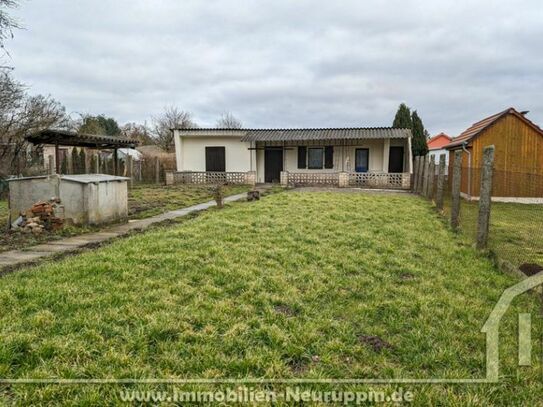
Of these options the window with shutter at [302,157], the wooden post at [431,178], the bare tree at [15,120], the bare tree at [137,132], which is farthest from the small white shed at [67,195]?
the bare tree at [137,132]

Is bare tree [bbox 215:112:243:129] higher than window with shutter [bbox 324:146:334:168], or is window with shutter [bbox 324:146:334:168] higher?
bare tree [bbox 215:112:243:129]

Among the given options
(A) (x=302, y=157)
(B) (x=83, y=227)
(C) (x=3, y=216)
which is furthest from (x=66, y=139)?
(A) (x=302, y=157)

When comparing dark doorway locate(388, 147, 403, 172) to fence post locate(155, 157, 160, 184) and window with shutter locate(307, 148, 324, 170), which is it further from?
fence post locate(155, 157, 160, 184)

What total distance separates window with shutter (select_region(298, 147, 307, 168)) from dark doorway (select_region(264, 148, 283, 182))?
107 centimetres

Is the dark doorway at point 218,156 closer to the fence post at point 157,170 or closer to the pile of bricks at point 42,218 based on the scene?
the fence post at point 157,170

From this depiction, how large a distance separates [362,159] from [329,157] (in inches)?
74.0

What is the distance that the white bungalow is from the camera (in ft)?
64.5

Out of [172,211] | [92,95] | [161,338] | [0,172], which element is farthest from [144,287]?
[92,95]

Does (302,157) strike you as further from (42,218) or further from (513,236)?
(42,218)

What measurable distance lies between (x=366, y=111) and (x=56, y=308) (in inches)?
1423

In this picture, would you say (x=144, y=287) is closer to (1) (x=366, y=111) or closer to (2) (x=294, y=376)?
(2) (x=294, y=376)

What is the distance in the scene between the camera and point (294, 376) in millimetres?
2367

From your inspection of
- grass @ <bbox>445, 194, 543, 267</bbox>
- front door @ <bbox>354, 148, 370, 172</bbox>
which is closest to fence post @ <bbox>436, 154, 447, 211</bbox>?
grass @ <bbox>445, 194, 543, 267</bbox>

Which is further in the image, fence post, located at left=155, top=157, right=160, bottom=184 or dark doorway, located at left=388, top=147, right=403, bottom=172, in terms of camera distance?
fence post, located at left=155, top=157, right=160, bottom=184
